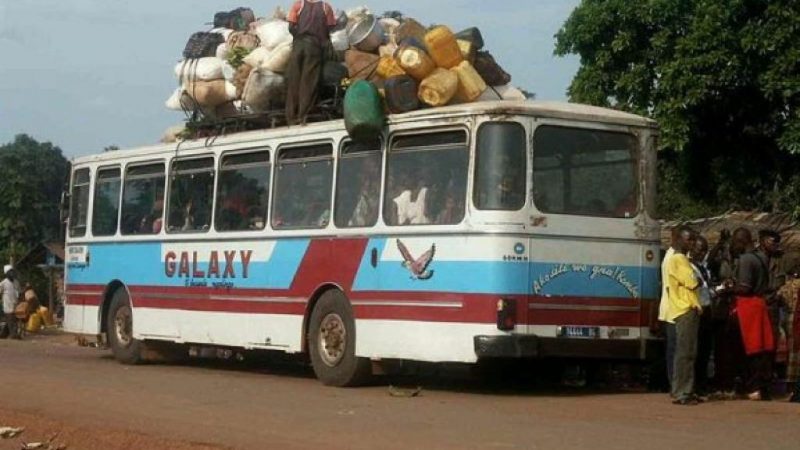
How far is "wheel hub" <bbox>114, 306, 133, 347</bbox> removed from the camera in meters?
18.3

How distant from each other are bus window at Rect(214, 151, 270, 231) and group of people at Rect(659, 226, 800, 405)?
501cm

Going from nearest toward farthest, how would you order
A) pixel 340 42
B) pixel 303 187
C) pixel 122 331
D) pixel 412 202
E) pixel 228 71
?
1. pixel 412 202
2. pixel 303 187
3. pixel 340 42
4. pixel 228 71
5. pixel 122 331

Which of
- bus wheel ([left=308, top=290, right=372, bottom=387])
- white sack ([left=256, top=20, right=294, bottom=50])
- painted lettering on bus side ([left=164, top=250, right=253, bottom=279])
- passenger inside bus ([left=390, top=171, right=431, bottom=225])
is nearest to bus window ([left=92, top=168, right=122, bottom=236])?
painted lettering on bus side ([left=164, top=250, right=253, bottom=279])

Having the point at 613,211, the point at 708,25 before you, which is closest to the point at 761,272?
the point at 613,211

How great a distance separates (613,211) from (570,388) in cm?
237

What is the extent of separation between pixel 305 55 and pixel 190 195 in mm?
2731

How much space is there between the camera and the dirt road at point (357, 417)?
9820mm

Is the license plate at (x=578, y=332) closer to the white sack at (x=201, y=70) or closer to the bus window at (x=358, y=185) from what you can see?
the bus window at (x=358, y=185)

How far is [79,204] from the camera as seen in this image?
774 inches

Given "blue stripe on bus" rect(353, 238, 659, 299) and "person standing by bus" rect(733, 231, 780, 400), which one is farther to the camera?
"person standing by bus" rect(733, 231, 780, 400)

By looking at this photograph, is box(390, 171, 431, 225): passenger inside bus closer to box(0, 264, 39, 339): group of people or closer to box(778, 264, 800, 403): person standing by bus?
box(778, 264, 800, 403): person standing by bus

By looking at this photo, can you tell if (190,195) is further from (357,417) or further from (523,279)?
(357,417)

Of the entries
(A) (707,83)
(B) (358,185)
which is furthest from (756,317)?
(A) (707,83)

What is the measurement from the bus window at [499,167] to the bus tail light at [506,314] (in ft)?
2.78
